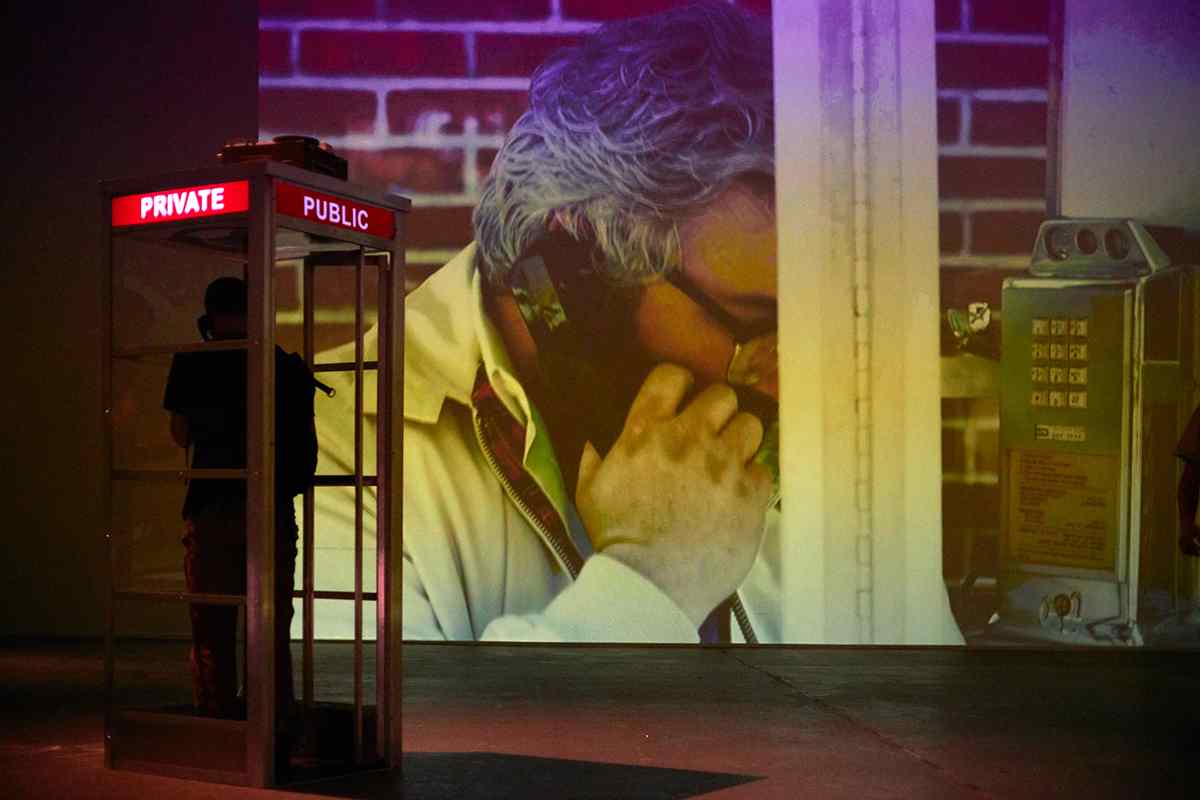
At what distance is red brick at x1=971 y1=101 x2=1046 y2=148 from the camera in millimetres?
9492

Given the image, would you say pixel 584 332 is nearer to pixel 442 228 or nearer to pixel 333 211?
pixel 442 228

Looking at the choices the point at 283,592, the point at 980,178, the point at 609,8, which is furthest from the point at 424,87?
the point at 283,592

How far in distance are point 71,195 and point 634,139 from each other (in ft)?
11.7

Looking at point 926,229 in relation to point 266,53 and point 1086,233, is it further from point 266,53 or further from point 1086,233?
point 266,53

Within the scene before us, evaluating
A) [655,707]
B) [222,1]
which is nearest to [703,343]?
[655,707]

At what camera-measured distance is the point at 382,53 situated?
9.72 meters

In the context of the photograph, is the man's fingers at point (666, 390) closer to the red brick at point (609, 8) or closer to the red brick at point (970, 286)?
the red brick at point (970, 286)

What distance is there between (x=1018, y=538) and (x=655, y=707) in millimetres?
3333

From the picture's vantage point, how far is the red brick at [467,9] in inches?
380

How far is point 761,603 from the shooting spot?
945 cm

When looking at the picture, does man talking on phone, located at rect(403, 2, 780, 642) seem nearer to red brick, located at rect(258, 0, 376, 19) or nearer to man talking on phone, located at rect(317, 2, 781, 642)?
man talking on phone, located at rect(317, 2, 781, 642)

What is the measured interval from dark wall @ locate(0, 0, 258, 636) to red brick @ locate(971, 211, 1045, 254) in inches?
176

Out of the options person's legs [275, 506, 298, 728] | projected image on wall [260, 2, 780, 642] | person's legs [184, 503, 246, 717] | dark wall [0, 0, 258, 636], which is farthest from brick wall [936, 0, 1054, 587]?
person's legs [184, 503, 246, 717]

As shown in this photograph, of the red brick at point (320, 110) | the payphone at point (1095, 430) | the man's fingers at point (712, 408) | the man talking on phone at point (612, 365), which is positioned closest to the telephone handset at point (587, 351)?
the man talking on phone at point (612, 365)
